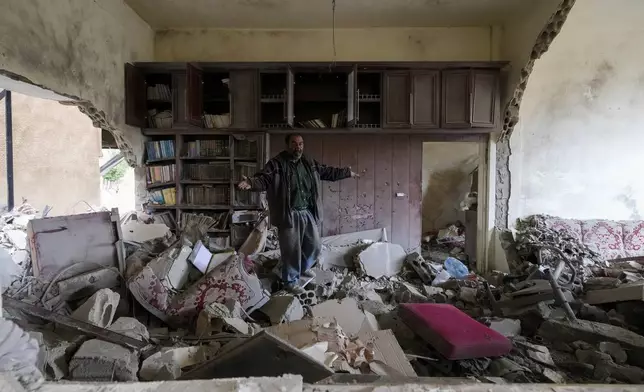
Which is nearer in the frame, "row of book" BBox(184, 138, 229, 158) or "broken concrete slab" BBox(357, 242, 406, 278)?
"broken concrete slab" BBox(357, 242, 406, 278)

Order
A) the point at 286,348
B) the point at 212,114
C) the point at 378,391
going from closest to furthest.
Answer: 1. the point at 378,391
2. the point at 286,348
3. the point at 212,114

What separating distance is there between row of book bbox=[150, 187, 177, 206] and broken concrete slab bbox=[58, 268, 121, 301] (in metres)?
1.71

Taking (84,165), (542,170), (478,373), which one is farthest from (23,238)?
(542,170)

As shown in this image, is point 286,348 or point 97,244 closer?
point 286,348

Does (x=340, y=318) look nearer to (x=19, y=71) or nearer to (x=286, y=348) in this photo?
(x=286, y=348)

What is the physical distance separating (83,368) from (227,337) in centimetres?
89

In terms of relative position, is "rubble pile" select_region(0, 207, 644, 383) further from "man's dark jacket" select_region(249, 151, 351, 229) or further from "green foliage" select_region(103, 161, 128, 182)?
"green foliage" select_region(103, 161, 128, 182)

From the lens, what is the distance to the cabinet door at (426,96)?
509 cm

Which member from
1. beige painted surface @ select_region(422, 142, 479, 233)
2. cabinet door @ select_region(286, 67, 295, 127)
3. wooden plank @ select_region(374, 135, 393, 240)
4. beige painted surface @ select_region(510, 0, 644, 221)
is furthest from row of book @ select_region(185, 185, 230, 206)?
beige painted surface @ select_region(422, 142, 479, 233)

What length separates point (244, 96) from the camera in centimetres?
509

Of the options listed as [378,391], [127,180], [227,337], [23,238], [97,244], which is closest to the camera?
[378,391]

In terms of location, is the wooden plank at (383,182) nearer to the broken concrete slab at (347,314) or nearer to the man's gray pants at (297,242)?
the man's gray pants at (297,242)

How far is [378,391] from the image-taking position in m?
1.11

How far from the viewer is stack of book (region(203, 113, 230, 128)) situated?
5.16m
